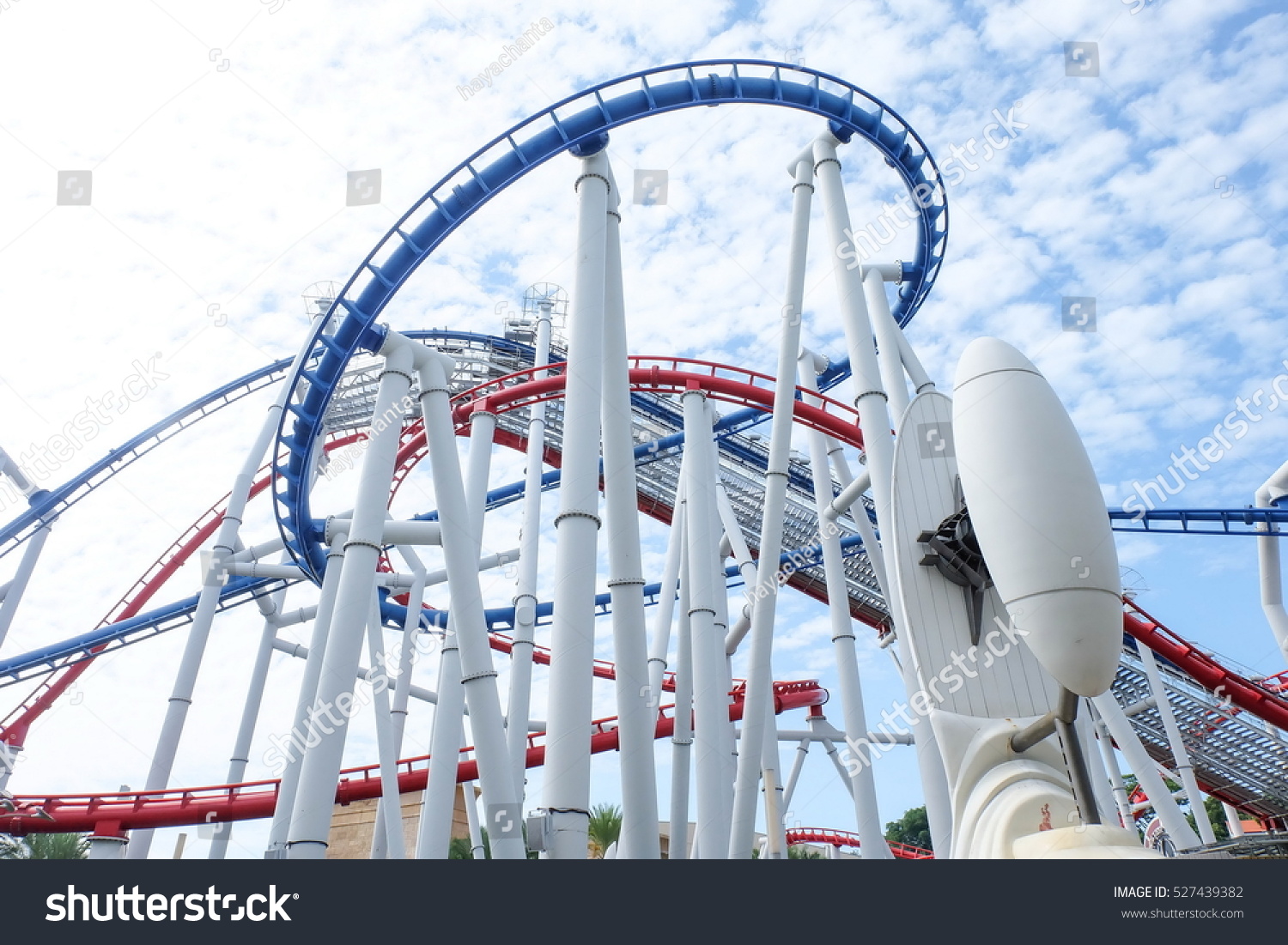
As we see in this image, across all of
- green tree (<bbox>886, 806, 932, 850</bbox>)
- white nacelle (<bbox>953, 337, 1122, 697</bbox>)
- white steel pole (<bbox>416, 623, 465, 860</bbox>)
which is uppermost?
green tree (<bbox>886, 806, 932, 850</bbox>)

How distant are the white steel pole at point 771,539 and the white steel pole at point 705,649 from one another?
14cm

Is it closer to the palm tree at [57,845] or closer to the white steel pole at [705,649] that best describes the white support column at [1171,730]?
the white steel pole at [705,649]

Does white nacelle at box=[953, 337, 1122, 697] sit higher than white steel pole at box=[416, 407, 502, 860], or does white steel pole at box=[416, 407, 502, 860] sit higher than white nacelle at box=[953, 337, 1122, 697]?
white steel pole at box=[416, 407, 502, 860]

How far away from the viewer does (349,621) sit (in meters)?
7.70

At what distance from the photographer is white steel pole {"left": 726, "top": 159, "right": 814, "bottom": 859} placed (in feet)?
26.7

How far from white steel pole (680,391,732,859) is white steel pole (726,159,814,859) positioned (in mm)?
141

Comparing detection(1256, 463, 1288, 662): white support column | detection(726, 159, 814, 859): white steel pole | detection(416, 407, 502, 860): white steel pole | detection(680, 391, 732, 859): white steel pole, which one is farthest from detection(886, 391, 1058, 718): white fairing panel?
detection(1256, 463, 1288, 662): white support column

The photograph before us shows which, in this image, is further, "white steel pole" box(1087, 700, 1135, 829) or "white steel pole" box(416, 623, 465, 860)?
"white steel pole" box(1087, 700, 1135, 829)

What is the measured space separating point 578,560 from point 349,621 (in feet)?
7.90

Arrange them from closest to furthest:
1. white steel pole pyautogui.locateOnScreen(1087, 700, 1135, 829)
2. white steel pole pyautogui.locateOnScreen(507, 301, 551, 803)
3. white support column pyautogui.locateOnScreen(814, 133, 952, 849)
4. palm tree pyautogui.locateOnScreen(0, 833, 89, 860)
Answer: white support column pyautogui.locateOnScreen(814, 133, 952, 849), white steel pole pyautogui.locateOnScreen(507, 301, 551, 803), palm tree pyautogui.locateOnScreen(0, 833, 89, 860), white steel pole pyautogui.locateOnScreen(1087, 700, 1135, 829)

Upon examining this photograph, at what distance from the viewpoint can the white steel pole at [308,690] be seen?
870 cm

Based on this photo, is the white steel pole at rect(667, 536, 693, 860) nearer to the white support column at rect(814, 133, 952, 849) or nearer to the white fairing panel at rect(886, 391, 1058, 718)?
the white support column at rect(814, 133, 952, 849)

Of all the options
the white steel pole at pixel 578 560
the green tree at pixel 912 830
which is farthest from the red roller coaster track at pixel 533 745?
the green tree at pixel 912 830

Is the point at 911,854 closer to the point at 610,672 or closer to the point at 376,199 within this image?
the point at 610,672
